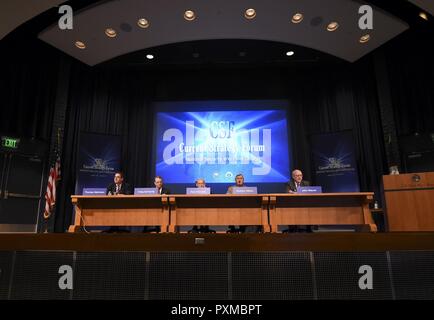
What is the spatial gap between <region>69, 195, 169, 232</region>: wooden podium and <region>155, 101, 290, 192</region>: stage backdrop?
2281 mm

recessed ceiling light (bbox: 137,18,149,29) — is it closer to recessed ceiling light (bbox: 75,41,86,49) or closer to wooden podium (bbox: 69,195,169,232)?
recessed ceiling light (bbox: 75,41,86,49)

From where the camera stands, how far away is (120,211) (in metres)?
4.20

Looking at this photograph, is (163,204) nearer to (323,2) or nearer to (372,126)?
(323,2)

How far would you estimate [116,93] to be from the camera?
22.5 feet

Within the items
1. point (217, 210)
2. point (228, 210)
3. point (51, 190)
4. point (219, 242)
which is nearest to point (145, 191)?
point (217, 210)

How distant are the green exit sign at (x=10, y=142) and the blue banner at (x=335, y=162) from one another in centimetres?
569

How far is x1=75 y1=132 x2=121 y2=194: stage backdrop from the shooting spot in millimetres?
6071

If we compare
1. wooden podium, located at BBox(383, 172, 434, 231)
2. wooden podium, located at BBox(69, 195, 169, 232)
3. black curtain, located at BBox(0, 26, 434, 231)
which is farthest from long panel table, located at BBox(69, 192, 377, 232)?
black curtain, located at BBox(0, 26, 434, 231)

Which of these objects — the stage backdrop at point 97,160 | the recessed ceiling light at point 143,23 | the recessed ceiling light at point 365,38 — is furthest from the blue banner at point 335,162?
the stage backdrop at point 97,160

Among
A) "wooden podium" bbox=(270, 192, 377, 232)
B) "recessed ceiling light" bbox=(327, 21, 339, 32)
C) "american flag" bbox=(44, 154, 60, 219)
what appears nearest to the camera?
"wooden podium" bbox=(270, 192, 377, 232)

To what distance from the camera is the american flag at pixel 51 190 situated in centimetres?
520

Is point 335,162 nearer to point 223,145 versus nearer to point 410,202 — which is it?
point 223,145

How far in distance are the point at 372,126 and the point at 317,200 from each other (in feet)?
10.3
